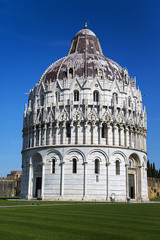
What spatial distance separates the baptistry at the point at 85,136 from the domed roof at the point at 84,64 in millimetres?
206

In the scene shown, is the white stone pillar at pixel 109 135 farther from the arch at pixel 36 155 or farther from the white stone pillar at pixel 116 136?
the arch at pixel 36 155

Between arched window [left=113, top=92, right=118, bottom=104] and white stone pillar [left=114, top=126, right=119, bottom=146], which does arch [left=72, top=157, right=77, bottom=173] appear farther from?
arched window [left=113, top=92, right=118, bottom=104]

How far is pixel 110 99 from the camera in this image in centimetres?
5606

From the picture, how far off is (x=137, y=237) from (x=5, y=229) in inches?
241

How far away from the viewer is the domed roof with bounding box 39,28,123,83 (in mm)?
58406

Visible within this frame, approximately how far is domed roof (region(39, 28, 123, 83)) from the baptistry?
206 mm

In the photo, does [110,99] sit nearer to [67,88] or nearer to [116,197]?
[67,88]

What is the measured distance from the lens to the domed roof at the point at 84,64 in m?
58.4

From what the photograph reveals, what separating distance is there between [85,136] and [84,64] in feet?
52.9

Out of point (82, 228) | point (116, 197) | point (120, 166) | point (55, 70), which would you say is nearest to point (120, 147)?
point (120, 166)

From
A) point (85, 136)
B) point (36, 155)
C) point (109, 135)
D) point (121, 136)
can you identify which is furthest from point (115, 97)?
point (36, 155)

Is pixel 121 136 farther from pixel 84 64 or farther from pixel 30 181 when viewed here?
pixel 30 181

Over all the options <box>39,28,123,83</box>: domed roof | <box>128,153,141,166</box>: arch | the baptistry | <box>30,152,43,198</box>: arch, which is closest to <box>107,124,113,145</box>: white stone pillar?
the baptistry

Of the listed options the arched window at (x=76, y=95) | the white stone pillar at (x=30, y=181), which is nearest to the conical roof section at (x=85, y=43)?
the arched window at (x=76, y=95)
